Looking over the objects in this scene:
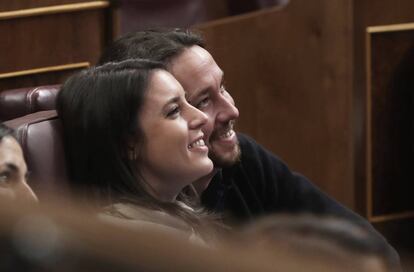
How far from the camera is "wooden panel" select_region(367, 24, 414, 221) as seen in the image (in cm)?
316

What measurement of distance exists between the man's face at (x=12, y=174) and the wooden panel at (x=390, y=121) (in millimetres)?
2681

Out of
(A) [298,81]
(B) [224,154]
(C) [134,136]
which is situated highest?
(C) [134,136]

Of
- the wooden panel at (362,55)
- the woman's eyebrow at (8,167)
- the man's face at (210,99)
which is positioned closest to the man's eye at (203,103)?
the man's face at (210,99)

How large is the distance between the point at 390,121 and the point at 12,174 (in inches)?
114

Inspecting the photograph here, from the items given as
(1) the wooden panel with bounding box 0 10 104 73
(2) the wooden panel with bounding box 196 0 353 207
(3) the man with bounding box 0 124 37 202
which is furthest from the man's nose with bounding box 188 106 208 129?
(2) the wooden panel with bounding box 196 0 353 207

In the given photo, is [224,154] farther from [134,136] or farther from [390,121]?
[390,121]

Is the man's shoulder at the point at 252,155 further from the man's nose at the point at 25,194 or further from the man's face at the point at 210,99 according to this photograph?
the man's nose at the point at 25,194

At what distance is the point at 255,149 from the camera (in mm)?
1806

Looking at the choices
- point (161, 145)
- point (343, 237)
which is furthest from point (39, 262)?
point (161, 145)

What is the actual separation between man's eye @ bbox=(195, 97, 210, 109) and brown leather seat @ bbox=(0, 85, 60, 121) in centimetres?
28

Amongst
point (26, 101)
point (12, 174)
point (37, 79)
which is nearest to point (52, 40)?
point (37, 79)

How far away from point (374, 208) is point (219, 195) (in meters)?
1.69

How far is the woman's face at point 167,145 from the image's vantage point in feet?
4.91

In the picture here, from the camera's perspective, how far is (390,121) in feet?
10.6
